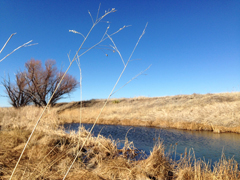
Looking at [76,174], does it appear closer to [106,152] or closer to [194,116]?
[106,152]

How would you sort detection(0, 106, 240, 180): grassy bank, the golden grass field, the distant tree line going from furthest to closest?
1. the distant tree line
2. the golden grass field
3. detection(0, 106, 240, 180): grassy bank

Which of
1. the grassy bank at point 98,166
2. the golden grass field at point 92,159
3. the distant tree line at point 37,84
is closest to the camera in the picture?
the grassy bank at point 98,166

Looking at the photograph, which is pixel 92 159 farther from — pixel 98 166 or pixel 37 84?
pixel 37 84

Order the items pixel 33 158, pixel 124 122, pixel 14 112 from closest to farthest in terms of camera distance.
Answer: pixel 33 158 < pixel 14 112 < pixel 124 122

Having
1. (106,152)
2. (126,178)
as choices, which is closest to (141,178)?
(126,178)

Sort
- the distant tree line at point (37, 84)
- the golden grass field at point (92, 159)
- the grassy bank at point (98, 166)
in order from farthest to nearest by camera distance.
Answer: the distant tree line at point (37, 84)
the golden grass field at point (92, 159)
the grassy bank at point (98, 166)

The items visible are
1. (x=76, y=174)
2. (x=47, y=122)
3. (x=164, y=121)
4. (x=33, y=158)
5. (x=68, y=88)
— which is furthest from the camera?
(x=68, y=88)

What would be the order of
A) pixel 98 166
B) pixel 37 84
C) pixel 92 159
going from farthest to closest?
1. pixel 37 84
2. pixel 92 159
3. pixel 98 166

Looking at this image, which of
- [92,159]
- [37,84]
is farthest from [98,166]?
[37,84]

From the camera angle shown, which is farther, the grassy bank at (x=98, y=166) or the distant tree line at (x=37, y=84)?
the distant tree line at (x=37, y=84)

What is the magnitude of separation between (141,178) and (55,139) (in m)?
3.36

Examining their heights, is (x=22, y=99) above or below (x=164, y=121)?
above

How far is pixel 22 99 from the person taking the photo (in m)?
14.9

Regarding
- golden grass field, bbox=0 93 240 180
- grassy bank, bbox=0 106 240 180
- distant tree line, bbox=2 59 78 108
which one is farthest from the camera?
distant tree line, bbox=2 59 78 108
